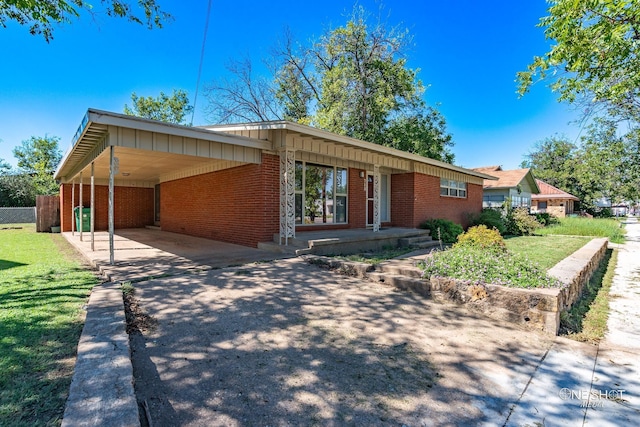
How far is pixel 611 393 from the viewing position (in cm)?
260

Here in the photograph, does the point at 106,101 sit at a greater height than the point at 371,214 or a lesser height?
greater

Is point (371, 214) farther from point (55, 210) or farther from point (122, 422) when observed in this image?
point (55, 210)

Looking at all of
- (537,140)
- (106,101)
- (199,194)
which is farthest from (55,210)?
(537,140)

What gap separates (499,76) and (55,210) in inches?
897

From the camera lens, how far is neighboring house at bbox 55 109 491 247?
23.5 ft

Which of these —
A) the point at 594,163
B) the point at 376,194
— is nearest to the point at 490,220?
the point at 376,194

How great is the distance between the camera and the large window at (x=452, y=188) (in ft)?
51.0

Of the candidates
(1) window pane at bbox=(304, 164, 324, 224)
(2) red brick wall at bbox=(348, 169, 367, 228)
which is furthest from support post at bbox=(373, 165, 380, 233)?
(1) window pane at bbox=(304, 164, 324, 224)

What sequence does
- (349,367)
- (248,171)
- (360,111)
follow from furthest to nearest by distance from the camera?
(360,111), (248,171), (349,367)

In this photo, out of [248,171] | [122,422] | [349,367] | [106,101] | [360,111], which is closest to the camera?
[122,422]

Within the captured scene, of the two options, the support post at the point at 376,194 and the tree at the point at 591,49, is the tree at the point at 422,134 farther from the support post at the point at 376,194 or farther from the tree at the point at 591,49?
the tree at the point at 591,49

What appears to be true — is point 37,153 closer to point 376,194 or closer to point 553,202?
point 376,194

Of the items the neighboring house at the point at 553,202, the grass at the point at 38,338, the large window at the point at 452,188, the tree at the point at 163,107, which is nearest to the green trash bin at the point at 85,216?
the grass at the point at 38,338

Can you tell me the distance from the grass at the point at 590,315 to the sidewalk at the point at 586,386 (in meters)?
0.15
